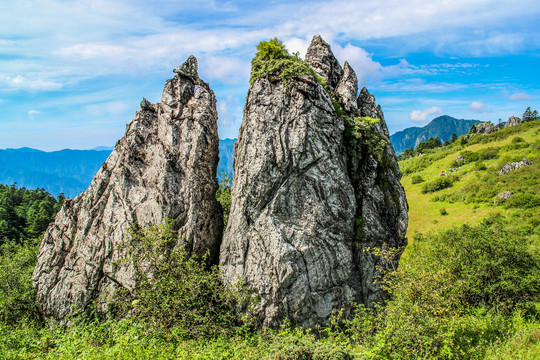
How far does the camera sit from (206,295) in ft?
65.0

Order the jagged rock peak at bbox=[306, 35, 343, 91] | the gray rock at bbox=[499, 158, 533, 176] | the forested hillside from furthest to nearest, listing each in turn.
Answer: the gray rock at bbox=[499, 158, 533, 176] < the jagged rock peak at bbox=[306, 35, 343, 91] < the forested hillside

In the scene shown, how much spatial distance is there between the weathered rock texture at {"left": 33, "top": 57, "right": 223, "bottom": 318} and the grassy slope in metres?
75.0

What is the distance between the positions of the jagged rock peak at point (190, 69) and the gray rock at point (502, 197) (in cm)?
9150

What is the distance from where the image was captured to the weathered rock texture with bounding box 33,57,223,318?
2144 cm

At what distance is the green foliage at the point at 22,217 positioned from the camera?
8131 centimetres

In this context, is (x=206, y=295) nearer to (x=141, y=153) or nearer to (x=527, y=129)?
(x=141, y=153)

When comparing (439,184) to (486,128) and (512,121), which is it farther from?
(512,121)

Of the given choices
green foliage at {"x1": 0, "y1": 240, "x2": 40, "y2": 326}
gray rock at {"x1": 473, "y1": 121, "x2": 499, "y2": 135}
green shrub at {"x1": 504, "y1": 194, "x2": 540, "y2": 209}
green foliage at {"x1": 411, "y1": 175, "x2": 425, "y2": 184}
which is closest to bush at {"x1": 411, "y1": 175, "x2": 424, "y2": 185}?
green foliage at {"x1": 411, "y1": 175, "x2": 425, "y2": 184}

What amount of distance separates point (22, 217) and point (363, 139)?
113093mm

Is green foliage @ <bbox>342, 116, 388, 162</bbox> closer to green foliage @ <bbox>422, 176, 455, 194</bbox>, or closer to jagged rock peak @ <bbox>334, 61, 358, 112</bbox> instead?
jagged rock peak @ <bbox>334, 61, 358, 112</bbox>

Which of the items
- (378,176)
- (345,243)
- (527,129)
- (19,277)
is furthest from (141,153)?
(527,129)

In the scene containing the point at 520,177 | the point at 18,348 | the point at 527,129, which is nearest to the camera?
the point at 18,348

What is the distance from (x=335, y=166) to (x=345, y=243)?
5.56m

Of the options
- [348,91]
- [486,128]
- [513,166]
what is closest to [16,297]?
[348,91]
